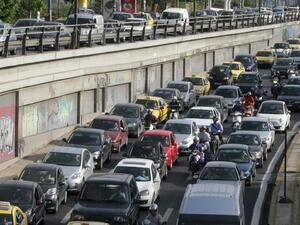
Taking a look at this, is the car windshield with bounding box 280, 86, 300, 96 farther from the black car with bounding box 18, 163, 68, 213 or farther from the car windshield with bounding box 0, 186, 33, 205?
the car windshield with bounding box 0, 186, 33, 205

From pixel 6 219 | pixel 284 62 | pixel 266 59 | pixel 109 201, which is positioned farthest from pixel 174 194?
pixel 266 59

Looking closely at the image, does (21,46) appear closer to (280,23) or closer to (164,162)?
(164,162)

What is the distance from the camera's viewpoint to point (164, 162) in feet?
116

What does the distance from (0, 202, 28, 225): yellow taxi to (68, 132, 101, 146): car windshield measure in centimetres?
1319

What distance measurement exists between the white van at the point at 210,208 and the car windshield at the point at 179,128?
17.1 metres

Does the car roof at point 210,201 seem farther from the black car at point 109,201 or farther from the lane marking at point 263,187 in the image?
the lane marking at point 263,187

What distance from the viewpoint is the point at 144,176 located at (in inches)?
1203

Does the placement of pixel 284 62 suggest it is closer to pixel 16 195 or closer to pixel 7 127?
pixel 7 127

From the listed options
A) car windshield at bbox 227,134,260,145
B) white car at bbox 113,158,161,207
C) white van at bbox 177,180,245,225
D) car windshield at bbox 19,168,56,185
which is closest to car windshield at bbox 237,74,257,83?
car windshield at bbox 227,134,260,145

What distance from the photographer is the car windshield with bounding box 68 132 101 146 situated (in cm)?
3778

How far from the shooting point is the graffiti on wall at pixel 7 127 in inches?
1510

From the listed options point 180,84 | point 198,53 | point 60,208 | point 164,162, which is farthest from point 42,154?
point 198,53

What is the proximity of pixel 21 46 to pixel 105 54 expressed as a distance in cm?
1138

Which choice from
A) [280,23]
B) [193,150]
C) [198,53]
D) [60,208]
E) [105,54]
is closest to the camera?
[60,208]
